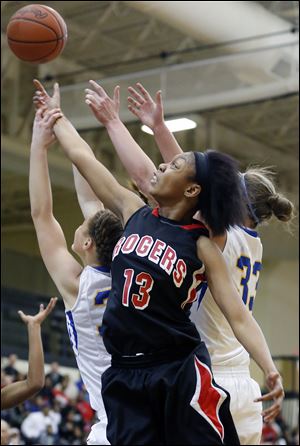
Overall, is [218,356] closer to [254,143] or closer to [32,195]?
[32,195]

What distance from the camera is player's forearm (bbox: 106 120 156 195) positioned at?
438cm

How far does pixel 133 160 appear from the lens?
4410 mm

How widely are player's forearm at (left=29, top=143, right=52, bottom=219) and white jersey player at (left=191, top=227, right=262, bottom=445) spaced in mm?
866

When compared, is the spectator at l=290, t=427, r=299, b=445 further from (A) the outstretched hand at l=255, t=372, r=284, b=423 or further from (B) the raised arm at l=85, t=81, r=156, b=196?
(A) the outstretched hand at l=255, t=372, r=284, b=423

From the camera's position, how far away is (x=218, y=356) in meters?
4.51

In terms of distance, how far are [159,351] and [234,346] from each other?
0.78 m

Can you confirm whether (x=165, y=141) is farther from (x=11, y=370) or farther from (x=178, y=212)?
(x=11, y=370)

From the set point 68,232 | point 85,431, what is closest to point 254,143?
point 68,232

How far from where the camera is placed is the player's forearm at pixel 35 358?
5.10 metres

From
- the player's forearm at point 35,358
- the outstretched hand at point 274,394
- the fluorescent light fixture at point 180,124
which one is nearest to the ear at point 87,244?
the player's forearm at point 35,358

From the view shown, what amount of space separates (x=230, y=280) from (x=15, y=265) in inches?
764

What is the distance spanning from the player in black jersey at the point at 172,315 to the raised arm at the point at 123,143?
1.00 ft

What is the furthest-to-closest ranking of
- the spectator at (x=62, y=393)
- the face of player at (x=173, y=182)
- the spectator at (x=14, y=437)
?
the spectator at (x=62, y=393), the spectator at (x=14, y=437), the face of player at (x=173, y=182)

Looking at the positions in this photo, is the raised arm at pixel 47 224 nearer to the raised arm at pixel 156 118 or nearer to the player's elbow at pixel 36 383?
the raised arm at pixel 156 118
